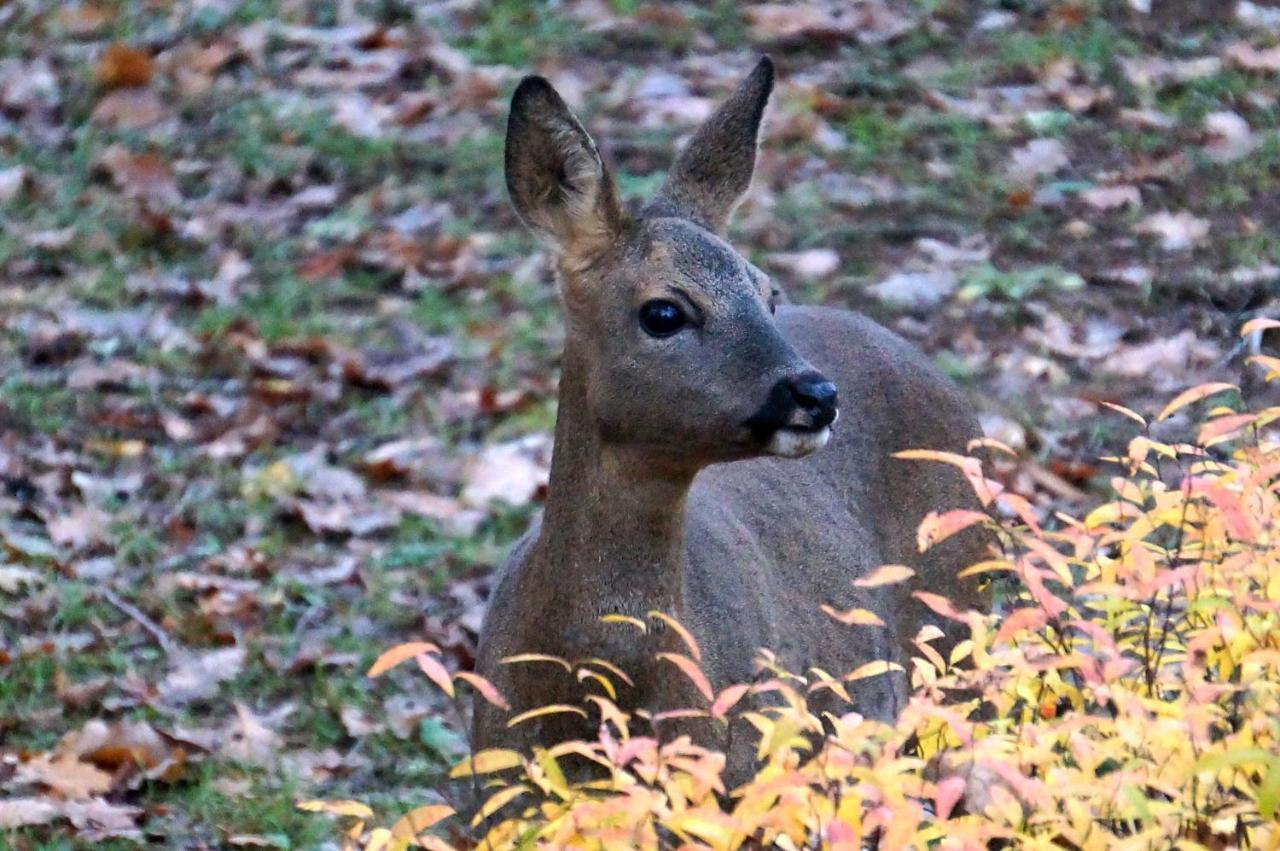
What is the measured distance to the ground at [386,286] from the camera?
5.74 meters

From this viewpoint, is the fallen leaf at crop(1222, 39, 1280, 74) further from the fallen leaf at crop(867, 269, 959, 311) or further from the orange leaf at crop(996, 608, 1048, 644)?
the orange leaf at crop(996, 608, 1048, 644)

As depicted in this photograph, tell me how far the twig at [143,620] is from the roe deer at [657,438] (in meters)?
1.78

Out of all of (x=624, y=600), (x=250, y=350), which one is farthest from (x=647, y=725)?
(x=250, y=350)

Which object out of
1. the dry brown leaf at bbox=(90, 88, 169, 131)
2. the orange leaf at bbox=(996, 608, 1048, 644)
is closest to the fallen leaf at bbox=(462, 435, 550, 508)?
the dry brown leaf at bbox=(90, 88, 169, 131)

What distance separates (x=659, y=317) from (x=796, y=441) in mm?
408

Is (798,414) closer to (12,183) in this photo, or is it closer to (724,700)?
(724,700)

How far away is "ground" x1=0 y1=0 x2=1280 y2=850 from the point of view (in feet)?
18.8

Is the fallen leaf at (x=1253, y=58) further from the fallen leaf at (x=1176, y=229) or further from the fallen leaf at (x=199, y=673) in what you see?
the fallen leaf at (x=199, y=673)

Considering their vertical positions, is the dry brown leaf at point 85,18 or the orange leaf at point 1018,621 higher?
the orange leaf at point 1018,621

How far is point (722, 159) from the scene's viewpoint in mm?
4609

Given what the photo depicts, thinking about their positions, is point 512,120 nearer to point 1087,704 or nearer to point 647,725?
point 647,725

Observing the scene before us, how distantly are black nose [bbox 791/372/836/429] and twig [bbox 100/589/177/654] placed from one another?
2.73 m

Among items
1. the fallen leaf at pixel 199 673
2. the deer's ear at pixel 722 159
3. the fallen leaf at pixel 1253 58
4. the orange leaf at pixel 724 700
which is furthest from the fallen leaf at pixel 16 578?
the fallen leaf at pixel 1253 58

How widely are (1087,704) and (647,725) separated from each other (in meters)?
0.84
